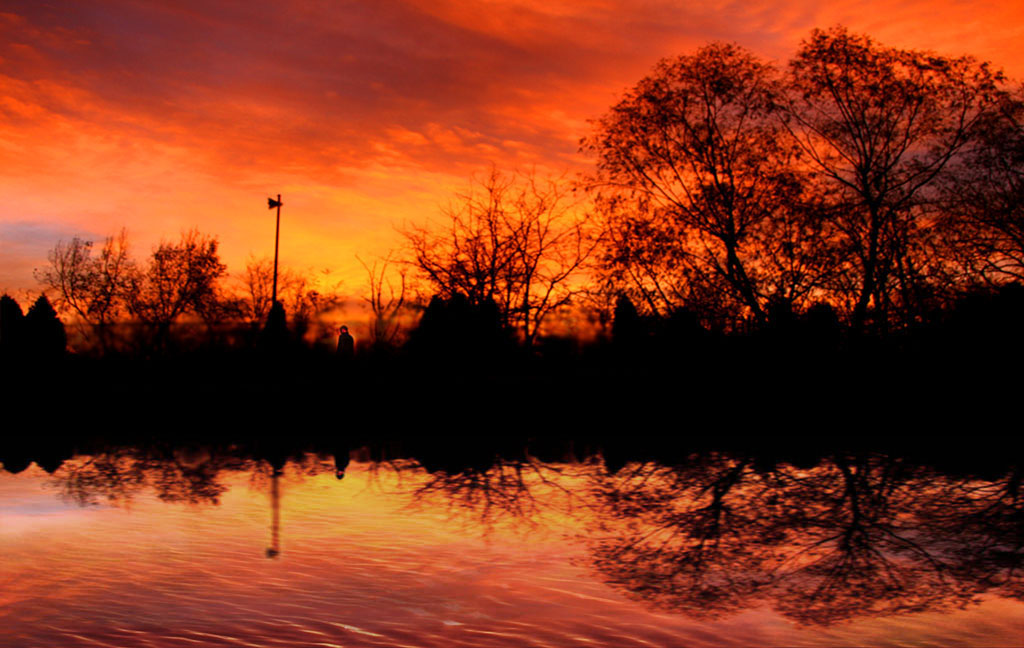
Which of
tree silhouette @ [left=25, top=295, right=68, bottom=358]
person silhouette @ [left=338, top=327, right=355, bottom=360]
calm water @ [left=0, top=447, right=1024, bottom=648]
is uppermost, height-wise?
tree silhouette @ [left=25, top=295, right=68, bottom=358]

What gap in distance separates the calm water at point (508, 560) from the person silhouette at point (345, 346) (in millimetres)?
14437

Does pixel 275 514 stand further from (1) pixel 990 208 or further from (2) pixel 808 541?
(1) pixel 990 208

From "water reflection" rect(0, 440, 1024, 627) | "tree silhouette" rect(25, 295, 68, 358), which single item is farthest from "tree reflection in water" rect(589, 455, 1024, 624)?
"tree silhouette" rect(25, 295, 68, 358)

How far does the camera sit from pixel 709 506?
29.7 ft

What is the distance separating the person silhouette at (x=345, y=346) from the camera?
1015 inches

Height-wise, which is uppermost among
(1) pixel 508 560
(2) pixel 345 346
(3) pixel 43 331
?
(3) pixel 43 331

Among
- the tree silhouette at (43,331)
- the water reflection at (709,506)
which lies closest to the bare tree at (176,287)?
the tree silhouette at (43,331)

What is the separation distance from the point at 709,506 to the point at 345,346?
59.7 ft

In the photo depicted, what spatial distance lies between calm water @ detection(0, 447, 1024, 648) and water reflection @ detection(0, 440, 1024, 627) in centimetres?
4

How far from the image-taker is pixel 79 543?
7.02 m

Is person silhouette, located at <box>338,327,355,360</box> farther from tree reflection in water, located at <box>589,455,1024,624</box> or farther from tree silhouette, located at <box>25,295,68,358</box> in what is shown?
tree silhouette, located at <box>25,295,68,358</box>

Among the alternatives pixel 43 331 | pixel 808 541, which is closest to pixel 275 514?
pixel 808 541

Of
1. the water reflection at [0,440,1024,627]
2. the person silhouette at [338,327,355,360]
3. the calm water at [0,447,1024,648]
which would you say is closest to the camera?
the calm water at [0,447,1024,648]

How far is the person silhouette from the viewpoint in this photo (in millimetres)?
25781
